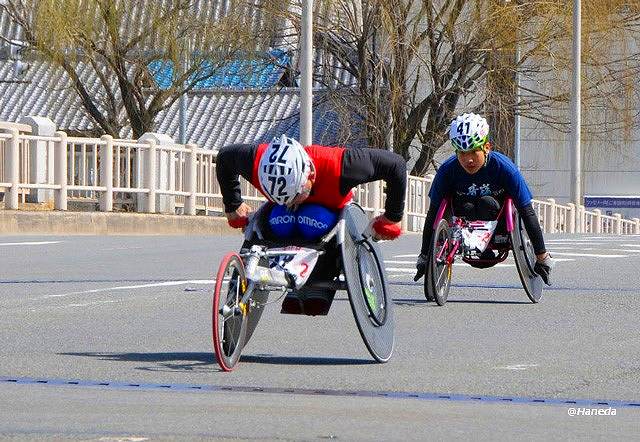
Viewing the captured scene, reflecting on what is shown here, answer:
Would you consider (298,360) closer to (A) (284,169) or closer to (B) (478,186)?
(A) (284,169)

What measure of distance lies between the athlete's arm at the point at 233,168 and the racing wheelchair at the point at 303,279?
24 centimetres

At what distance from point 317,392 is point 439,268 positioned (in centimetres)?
524

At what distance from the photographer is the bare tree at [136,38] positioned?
128ft

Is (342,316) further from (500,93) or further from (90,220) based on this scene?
(500,93)

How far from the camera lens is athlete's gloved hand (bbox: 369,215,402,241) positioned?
32.0 ft

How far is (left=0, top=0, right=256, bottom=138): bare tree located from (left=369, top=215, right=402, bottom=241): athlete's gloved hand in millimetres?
29769

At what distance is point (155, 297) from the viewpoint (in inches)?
547

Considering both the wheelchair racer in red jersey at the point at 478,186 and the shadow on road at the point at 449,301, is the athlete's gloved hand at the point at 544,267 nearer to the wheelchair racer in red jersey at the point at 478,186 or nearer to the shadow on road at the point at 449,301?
the wheelchair racer in red jersey at the point at 478,186

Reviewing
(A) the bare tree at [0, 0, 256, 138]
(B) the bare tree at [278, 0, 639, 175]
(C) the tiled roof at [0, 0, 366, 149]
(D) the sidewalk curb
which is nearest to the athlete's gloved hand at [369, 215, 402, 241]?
(D) the sidewalk curb

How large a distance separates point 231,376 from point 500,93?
31893 mm

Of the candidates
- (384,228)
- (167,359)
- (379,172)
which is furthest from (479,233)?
(167,359)

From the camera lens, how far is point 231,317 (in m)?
9.21

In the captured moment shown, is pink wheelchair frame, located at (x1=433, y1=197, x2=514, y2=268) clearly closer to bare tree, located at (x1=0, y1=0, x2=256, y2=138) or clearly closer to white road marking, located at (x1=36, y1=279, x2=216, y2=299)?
white road marking, located at (x1=36, y1=279, x2=216, y2=299)

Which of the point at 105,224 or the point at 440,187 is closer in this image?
the point at 440,187
